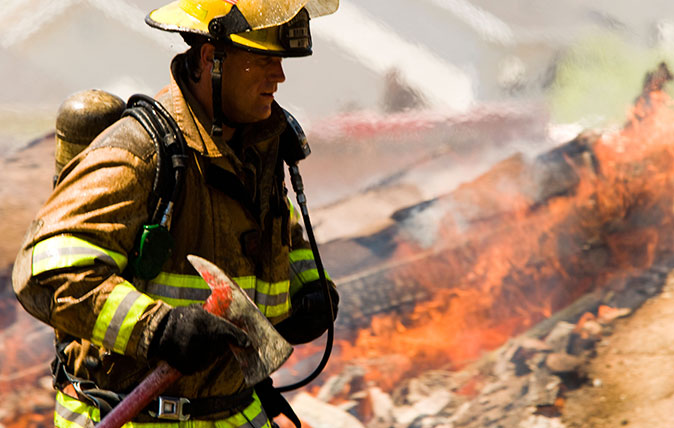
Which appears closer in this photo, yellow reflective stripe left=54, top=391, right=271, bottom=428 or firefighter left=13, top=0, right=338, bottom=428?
firefighter left=13, top=0, right=338, bottom=428

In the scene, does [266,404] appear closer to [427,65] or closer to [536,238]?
[536,238]

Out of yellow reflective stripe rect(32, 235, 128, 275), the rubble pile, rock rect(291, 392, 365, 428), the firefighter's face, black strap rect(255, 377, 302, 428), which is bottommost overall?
rock rect(291, 392, 365, 428)

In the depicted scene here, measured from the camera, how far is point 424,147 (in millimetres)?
6398

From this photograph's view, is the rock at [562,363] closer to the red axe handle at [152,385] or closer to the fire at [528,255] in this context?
the fire at [528,255]

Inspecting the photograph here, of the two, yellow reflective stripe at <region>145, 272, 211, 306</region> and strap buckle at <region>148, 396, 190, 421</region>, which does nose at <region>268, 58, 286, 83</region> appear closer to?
yellow reflective stripe at <region>145, 272, 211, 306</region>

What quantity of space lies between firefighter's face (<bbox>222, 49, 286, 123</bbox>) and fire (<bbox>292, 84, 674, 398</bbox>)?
11.4 ft

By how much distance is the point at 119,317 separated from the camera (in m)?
1.92

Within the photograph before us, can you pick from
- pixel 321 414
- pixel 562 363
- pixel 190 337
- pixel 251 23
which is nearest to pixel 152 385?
pixel 190 337

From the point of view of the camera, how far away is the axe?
1959 millimetres

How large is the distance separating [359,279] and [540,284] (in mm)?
1249

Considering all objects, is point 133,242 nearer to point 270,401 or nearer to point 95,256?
point 95,256

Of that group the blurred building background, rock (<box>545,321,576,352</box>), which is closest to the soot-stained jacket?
rock (<box>545,321,576,352</box>)

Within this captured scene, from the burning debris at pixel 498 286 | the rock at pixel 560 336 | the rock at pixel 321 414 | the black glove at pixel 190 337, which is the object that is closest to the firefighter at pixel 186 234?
the black glove at pixel 190 337

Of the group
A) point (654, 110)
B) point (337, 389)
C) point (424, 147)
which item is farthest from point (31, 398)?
point (654, 110)
